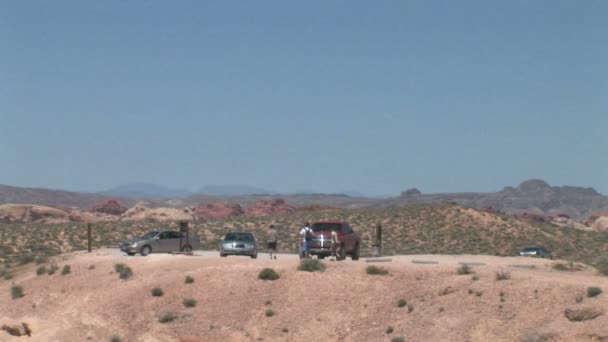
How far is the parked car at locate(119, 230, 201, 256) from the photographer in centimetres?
4584

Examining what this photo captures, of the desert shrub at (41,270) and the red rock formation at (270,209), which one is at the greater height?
the red rock formation at (270,209)

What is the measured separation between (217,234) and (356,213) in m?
16.1

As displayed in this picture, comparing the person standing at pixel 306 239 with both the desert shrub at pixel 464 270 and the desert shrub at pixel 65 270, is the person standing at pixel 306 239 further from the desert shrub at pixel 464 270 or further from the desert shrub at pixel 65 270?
the desert shrub at pixel 65 270

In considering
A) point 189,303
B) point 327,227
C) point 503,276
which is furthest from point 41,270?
point 503,276

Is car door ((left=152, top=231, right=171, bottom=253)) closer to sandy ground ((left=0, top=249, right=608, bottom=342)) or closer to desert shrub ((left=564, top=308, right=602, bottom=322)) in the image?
sandy ground ((left=0, top=249, right=608, bottom=342))

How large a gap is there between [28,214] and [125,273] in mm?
60677

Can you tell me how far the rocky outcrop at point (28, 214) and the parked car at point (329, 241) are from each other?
184 ft

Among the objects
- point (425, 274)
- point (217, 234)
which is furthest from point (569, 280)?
point (217, 234)

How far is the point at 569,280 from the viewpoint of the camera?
27781 mm

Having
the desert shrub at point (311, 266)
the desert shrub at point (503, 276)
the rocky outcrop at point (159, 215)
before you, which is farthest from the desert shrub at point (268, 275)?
the rocky outcrop at point (159, 215)

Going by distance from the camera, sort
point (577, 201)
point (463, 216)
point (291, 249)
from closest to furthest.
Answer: point (291, 249) < point (463, 216) < point (577, 201)

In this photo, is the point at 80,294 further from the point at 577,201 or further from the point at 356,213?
the point at 577,201

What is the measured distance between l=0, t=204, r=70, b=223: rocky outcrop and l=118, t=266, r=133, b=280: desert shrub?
55.8 metres

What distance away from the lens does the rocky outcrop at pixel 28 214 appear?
91.1 meters
